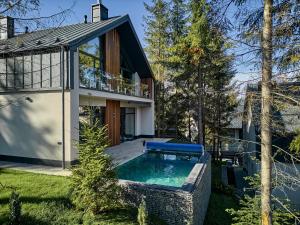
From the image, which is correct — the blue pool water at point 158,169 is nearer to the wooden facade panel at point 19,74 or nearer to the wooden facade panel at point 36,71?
the wooden facade panel at point 36,71

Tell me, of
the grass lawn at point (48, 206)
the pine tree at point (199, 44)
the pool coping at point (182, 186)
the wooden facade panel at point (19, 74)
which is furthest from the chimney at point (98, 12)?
the pool coping at point (182, 186)

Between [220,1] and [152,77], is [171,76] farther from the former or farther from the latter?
[220,1]

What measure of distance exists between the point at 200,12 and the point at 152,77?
18552 millimetres

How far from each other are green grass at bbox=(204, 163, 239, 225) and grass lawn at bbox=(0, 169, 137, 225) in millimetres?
4290

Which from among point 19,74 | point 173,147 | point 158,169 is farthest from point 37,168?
point 173,147

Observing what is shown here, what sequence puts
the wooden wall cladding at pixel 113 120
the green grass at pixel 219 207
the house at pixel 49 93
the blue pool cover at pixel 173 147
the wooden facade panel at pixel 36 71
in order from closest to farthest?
1. the green grass at pixel 219 207
2. the house at pixel 49 93
3. the wooden facade panel at pixel 36 71
4. the blue pool cover at pixel 173 147
5. the wooden wall cladding at pixel 113 120

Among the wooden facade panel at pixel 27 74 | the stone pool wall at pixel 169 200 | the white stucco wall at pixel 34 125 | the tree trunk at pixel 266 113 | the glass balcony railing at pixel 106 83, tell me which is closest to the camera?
the tree trunk at pixel 266 113

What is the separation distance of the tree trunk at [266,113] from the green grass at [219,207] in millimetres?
5155

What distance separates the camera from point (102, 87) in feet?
54.2

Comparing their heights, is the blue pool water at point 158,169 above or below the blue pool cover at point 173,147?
below

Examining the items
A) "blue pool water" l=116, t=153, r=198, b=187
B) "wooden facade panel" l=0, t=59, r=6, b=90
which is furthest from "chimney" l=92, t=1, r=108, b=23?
"blue pool water" l=116, t=153, r=198, b=187

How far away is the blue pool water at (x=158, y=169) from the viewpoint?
37.3ft

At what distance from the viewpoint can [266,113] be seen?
18.5 ft

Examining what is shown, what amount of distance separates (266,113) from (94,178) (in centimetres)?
512
